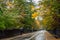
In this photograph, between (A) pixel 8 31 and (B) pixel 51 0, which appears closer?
(B) pixel 51 0

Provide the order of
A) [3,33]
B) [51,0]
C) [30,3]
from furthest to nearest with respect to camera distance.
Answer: [30,3], [3,33], [51,0]

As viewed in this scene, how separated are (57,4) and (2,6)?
1380 centimetres

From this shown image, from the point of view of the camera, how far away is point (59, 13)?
25.1 m

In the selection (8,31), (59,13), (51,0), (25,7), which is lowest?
(8,31)

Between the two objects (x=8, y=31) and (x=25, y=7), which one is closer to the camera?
(x=8, y=31)

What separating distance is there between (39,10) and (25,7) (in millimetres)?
27724

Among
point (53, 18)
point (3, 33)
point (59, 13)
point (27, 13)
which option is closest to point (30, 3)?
point (27, 13)

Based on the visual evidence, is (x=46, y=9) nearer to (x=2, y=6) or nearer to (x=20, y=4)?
(x=2, y=6)

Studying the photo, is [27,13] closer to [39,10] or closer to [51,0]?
[39,10]

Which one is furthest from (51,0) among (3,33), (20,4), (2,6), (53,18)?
(20,4)

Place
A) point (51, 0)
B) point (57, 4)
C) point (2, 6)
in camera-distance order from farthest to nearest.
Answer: point (2, 6)
point (51, 0)
point (57, 4)

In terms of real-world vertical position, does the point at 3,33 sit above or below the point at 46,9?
below

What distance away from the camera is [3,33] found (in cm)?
4466

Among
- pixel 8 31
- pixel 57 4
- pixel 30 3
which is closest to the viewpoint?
pixel 57 4
